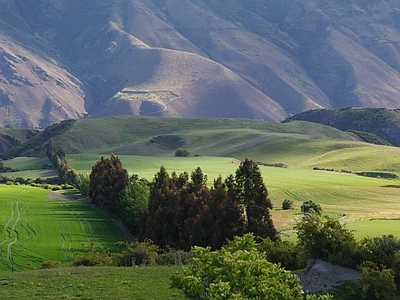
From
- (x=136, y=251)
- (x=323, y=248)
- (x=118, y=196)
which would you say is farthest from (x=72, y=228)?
(x=323, y=248)

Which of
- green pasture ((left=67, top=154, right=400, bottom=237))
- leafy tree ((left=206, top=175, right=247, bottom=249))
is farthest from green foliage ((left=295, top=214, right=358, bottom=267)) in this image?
green pasture ((left=67, top=154, right=400, bottom=237))

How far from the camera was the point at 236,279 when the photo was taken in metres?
20.7

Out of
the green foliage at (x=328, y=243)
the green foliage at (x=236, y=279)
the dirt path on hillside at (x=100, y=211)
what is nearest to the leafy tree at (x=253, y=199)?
the green foliage at (x=328, y=243)

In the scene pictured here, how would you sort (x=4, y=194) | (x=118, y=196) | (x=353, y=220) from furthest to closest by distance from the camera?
1. (x=4, y=194)
2. (x=118, y=196)
3. (x=353, y=220)

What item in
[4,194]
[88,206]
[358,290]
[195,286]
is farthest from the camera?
[4,194]

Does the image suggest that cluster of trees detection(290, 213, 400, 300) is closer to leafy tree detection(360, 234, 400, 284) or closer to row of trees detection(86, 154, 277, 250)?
leafy tree detection(360, 234, 400, 284)

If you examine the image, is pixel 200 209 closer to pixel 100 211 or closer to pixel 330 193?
pixel 100 211

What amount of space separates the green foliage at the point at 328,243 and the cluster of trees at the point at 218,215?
723 inches

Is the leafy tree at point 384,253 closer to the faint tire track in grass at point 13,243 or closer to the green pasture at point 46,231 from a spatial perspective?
the green pasture at point 46,231

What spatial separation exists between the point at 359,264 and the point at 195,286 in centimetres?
1406

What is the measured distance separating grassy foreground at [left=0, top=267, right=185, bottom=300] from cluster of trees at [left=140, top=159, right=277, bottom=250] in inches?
530

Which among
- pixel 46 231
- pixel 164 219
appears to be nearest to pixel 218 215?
pixel 164 219

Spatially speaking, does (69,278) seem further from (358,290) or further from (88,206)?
(88,206)

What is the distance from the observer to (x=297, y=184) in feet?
403
